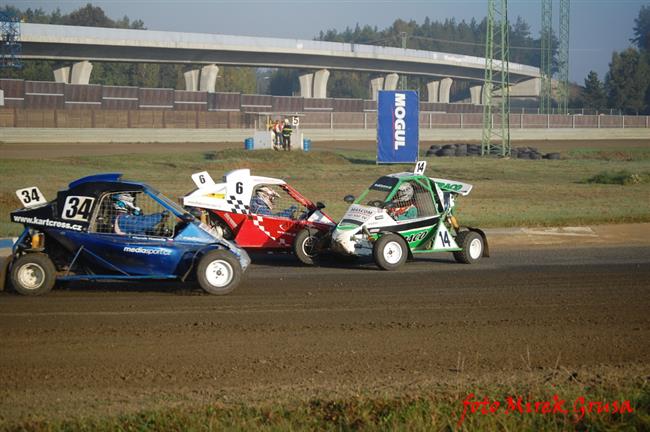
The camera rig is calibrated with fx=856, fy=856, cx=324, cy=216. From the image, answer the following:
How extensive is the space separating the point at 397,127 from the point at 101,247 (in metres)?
31.2

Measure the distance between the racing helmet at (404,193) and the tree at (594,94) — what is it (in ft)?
337

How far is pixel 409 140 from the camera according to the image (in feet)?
136

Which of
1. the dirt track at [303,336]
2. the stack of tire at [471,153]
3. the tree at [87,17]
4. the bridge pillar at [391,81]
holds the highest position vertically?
the tree at [87,17]

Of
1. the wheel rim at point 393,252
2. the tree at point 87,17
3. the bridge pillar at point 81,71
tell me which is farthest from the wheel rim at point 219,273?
the tree at point 87,17

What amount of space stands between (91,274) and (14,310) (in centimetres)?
131

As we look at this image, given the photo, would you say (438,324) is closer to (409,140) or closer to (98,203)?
(98,203)

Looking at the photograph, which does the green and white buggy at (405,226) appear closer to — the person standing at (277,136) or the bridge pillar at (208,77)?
the person standing at (277,136)

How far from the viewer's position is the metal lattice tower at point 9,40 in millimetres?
66000

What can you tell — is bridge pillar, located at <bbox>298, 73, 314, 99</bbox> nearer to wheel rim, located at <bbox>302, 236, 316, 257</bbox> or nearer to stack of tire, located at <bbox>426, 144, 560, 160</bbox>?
stack of tire, located at <bbox>426, 144, 560, 160</bbox>

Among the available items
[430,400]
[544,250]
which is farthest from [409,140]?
[430,400]

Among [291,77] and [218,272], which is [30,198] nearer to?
[218,272]

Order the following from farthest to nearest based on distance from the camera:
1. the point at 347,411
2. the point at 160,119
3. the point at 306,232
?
1. the point at 160,119
2. the point at 306,232
3. the point at 347,411

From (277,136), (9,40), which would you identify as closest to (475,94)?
(9,40)

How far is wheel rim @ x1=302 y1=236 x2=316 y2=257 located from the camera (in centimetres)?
1416
